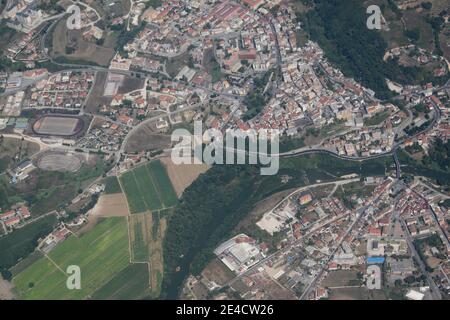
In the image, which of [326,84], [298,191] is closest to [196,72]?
[326,84]

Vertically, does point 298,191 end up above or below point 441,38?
below

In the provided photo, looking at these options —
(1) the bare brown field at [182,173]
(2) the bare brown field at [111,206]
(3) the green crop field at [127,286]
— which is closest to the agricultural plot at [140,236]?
(3) the green crop field at [127,286]

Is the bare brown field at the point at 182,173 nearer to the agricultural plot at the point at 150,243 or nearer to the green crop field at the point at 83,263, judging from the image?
the agricultural plot at the point at 150,243

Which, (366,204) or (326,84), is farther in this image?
(326,84)

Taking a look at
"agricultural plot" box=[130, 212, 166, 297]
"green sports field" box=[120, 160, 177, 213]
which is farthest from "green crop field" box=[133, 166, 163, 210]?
"agricultural plot" box=[130, 212, 166, 297]

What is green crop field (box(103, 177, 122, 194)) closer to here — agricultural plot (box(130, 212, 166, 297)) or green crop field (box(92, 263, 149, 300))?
agricultural plot (box(130, 212, 166, 297))

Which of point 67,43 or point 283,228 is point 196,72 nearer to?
point 67,43

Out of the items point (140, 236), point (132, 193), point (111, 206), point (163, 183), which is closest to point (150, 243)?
point (140, 236)
